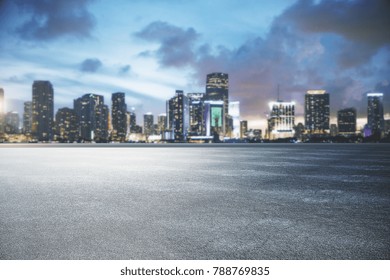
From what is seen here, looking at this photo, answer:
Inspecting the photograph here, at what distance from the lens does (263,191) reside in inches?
497

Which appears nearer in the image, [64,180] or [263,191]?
[263,191]

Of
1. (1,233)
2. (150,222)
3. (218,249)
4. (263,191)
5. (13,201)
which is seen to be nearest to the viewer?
(218,249)

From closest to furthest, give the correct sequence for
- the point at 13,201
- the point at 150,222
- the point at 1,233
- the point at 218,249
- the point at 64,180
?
the point at 218,249 → the point at 1,233 → the point at 150,222 → the point at 13,201 → the point at 64,180

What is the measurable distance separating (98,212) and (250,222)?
3.87 meters

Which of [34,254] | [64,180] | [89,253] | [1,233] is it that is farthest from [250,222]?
[64,180]

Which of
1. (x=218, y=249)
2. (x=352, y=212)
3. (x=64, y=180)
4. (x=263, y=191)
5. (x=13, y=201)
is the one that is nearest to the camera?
(x=218, y=249)

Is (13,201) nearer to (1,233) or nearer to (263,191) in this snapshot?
→ (1,233)

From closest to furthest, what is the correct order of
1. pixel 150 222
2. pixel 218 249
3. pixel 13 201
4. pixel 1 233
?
pixel 218 249, pixel 1 233, pixel 150 222, pixel 13 201

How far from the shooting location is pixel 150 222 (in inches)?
309

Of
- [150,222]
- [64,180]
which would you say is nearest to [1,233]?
[150,222]

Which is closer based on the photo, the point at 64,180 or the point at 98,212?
the point at 98,212

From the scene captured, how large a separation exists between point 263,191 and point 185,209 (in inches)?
169
